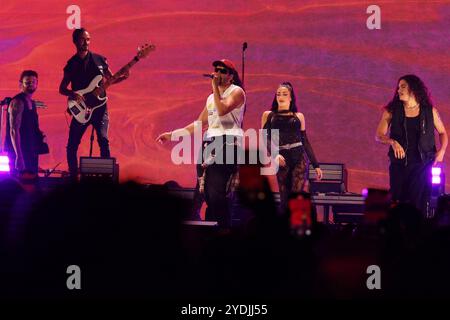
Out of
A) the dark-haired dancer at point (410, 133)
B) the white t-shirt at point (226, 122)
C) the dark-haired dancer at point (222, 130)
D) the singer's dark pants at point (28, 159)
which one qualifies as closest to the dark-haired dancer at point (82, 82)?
the singer's dark pants at point (28, 159)

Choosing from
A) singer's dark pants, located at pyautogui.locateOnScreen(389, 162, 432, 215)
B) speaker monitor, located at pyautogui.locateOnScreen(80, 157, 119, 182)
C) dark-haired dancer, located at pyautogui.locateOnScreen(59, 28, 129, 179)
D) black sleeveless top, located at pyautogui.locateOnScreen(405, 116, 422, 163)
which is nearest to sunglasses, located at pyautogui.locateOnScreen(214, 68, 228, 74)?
singer's dark pants, located at pyautogui.locateOnScreen(389, 162, 432, 215)

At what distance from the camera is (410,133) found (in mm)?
7230

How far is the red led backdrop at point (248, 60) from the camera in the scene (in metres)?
9.99

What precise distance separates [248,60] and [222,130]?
4043 mm

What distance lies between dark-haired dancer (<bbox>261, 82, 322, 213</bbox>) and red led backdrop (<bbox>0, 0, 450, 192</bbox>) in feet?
8.29

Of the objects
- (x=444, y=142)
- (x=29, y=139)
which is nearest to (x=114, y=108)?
(x=29, y=139)

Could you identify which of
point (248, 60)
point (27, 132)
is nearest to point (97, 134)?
point (27, 132)

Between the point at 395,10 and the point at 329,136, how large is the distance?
1.65m

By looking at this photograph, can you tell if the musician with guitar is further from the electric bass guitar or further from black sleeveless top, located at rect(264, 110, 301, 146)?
black sleeveless top, located at rect(264, 110, 301, 146)

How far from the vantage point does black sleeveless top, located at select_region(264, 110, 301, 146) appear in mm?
7465

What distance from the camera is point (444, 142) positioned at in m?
7.34
